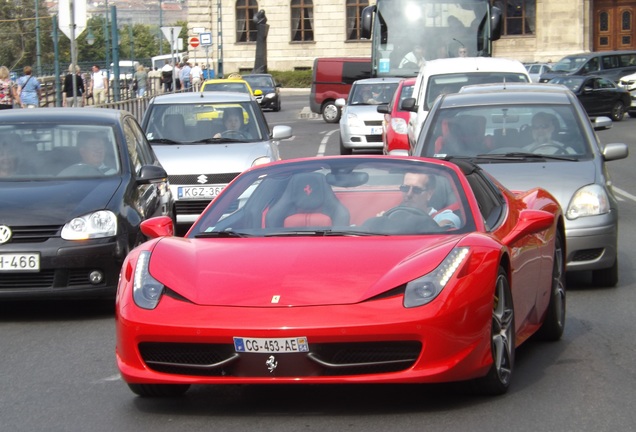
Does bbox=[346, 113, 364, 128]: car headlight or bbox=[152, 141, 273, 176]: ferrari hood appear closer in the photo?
bbox=[152, 141, 273, 176]: ferrari hood

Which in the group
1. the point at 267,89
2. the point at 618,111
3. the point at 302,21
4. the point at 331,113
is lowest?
the point at 331,113

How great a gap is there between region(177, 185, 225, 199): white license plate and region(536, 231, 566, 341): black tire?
6.96 metres

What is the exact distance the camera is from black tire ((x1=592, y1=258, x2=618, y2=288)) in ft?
33.0

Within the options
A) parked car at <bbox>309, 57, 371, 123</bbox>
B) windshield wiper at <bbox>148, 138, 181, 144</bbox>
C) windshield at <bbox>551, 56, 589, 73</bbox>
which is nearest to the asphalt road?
windshield wiper at <bbox>148, 138, 181, 144</bbox>

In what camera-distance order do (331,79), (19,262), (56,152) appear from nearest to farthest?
1. (19,262)
2. (56,152)
3. (331,79)

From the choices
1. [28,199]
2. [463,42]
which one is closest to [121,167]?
[28,199]

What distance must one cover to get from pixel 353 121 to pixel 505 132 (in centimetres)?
1600

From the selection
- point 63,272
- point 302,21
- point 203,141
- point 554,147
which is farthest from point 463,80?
point 302,21

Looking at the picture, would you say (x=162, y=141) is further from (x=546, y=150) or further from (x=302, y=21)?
(x=302, y=21)

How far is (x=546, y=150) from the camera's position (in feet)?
35.6

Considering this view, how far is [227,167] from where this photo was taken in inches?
577

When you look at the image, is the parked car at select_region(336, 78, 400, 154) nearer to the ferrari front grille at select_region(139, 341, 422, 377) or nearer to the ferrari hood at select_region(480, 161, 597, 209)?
the ferrari hood at select_region(480, 161, 597, 209)

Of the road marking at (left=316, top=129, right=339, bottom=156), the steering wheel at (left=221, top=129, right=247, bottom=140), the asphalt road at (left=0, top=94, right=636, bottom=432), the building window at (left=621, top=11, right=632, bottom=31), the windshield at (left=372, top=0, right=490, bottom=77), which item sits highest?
the building window at (left=621, top=11, right=632, bottom=31)

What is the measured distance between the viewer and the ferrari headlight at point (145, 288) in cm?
590
